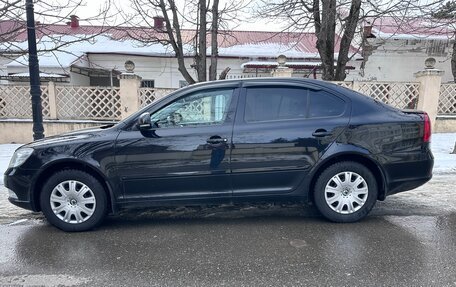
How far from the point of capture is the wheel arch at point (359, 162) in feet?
12.7

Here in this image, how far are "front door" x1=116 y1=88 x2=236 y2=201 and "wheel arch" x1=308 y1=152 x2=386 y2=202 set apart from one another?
1.00m

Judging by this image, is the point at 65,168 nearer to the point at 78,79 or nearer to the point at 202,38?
the point at 202,38

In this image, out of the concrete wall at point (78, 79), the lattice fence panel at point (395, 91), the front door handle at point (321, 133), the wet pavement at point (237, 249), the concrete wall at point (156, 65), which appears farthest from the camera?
the concrete wall at point (156, 65)

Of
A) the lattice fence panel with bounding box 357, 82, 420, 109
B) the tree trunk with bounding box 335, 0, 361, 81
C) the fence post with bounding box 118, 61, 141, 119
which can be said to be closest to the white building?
the tree trunk with bounding box 335, 0, 361, 81

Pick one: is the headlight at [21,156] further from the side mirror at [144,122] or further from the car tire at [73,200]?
the side mirror at [144,122]

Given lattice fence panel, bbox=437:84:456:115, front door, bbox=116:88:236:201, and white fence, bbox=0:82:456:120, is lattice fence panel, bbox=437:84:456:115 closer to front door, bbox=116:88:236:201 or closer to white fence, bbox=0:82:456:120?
white fence, bbox=0:82:456:120

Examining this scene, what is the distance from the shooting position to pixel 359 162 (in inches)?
156

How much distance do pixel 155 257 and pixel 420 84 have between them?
33.3ft

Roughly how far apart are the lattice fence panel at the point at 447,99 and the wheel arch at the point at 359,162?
835 cm

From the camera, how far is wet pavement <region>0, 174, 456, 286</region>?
2844 mm

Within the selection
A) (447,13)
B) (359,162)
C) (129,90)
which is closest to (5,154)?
(129,90)

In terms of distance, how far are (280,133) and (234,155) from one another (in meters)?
0.57

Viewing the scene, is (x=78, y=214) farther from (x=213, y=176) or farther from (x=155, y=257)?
(x=213, y=176)

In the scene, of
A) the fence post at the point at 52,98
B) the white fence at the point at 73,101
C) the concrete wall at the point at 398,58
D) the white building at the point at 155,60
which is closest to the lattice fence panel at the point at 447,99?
the white fence at the point at 73,101
